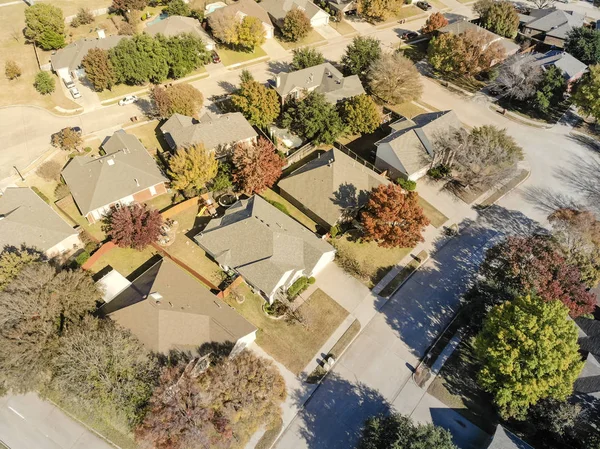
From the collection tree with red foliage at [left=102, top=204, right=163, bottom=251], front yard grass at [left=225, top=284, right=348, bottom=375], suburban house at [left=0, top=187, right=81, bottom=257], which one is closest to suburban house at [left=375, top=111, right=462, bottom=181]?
front yard grass at [left=225, top=284, right=348, bottom=375]

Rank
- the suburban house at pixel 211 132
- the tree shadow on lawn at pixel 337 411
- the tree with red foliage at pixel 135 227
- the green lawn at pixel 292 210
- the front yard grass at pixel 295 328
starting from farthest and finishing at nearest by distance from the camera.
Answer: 1. the suburban house at pixel 211 132
2. the green lawn at pixel 292 210
3. the tree with red foliage at pixel 135 227
4. the front yard grass at pixel 295 328
5. the tree shadow on lawn at pixel 337 411

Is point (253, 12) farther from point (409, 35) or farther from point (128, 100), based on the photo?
point (128, 100)

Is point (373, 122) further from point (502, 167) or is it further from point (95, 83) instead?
point (95, 83)

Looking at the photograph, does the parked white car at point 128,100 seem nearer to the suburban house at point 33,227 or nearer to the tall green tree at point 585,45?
the suburban house at point 33,227

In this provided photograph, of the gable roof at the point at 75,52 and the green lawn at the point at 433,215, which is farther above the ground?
the gable roof at the point at 75,52

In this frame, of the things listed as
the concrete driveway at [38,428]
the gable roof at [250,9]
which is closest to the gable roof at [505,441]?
the concrete driveway at [38,428]
